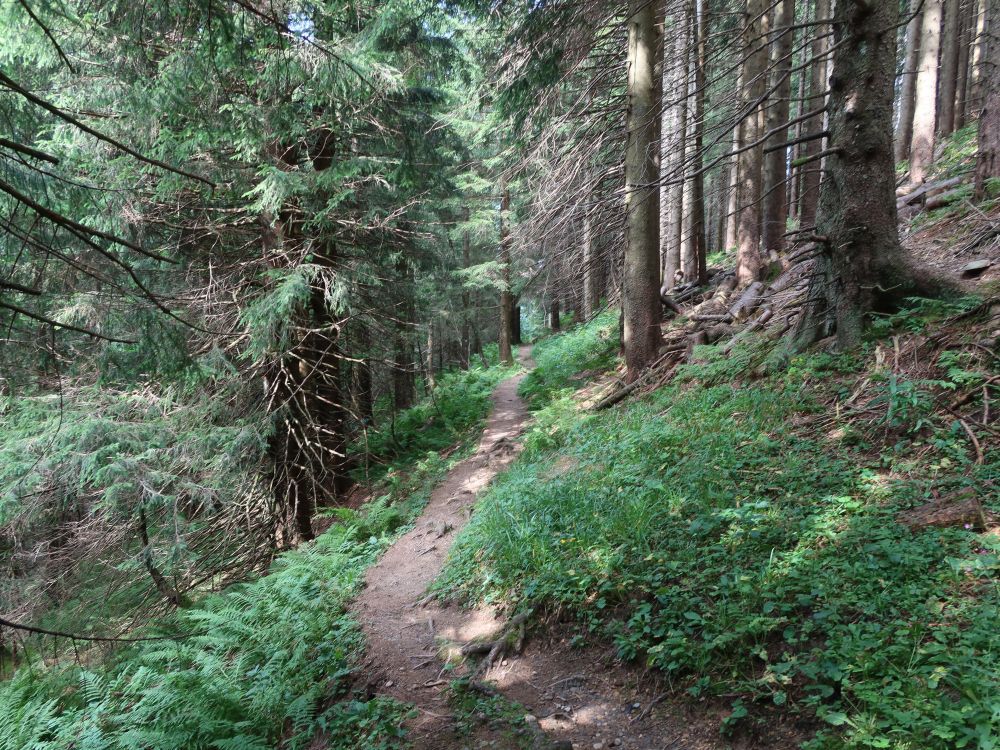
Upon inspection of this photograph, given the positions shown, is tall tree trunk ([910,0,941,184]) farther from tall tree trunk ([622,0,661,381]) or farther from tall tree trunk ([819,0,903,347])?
tall tree trunk ([819,0,903,347])

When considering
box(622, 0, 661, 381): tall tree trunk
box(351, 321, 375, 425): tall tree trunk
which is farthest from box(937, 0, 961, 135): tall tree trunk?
box(351, 321, 375, 425): tall tree trunk

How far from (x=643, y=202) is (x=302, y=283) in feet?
17.4

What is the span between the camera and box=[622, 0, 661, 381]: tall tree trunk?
795 centimetres

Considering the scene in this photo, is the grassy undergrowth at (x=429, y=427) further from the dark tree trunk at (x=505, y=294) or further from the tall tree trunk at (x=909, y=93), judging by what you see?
the tall tree trunk at (x=909, y=93)

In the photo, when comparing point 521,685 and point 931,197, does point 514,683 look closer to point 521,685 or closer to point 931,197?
point 521,685

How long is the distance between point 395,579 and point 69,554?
611 centimetres

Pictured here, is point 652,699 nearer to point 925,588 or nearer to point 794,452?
point 925,588

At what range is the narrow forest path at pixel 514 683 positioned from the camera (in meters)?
3.07

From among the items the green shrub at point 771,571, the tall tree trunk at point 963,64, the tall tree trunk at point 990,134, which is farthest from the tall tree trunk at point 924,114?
the green shrub at point 771,571

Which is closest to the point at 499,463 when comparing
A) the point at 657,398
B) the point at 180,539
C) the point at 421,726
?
the point at 657,398

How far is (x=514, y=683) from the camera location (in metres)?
3.79

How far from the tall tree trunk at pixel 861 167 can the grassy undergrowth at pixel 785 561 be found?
2.72 ft

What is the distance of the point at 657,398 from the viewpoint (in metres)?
7.55

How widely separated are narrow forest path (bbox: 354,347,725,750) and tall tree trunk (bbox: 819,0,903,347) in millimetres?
4125
